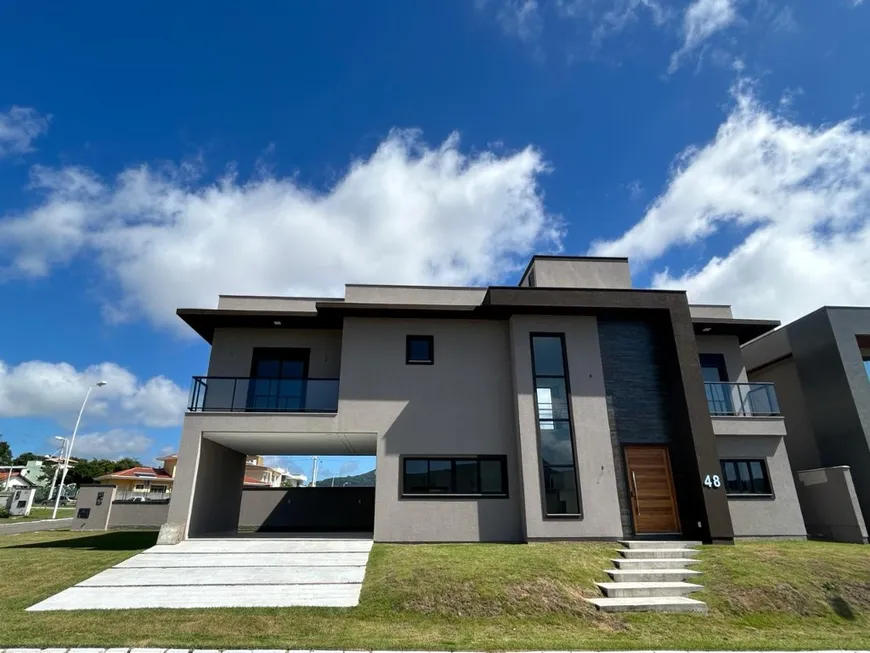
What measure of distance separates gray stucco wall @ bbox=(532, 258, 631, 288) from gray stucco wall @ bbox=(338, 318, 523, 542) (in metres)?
1.95

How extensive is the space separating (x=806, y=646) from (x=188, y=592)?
8.33 m

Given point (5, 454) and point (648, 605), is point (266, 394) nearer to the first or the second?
point (648, 605)

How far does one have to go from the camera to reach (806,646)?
18.7 feet

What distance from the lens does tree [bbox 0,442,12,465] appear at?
64.4m

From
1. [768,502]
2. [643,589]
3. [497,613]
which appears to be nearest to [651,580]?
[643,589]

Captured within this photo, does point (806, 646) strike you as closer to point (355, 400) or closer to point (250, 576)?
point (250, 576)

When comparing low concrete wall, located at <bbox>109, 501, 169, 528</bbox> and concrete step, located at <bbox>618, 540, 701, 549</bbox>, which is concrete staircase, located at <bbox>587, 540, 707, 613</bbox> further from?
low concrete wall, located at <bbox>109, 501, 169, 528</bbox>

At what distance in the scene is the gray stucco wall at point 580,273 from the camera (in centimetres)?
1323

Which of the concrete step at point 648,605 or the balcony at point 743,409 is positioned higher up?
the balcony at point 743,409

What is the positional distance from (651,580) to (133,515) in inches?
744

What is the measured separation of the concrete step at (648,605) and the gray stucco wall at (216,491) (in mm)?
9030

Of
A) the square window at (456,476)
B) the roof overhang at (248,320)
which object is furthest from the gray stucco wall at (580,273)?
the roof overhang at (248,320)

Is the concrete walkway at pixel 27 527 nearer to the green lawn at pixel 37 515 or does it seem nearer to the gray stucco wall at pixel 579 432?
the green lawn at pixel 37 515

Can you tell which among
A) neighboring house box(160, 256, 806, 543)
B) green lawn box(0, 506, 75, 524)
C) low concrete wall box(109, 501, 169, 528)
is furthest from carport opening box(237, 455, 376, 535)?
green lawn box(0, 506, 75, 524)
